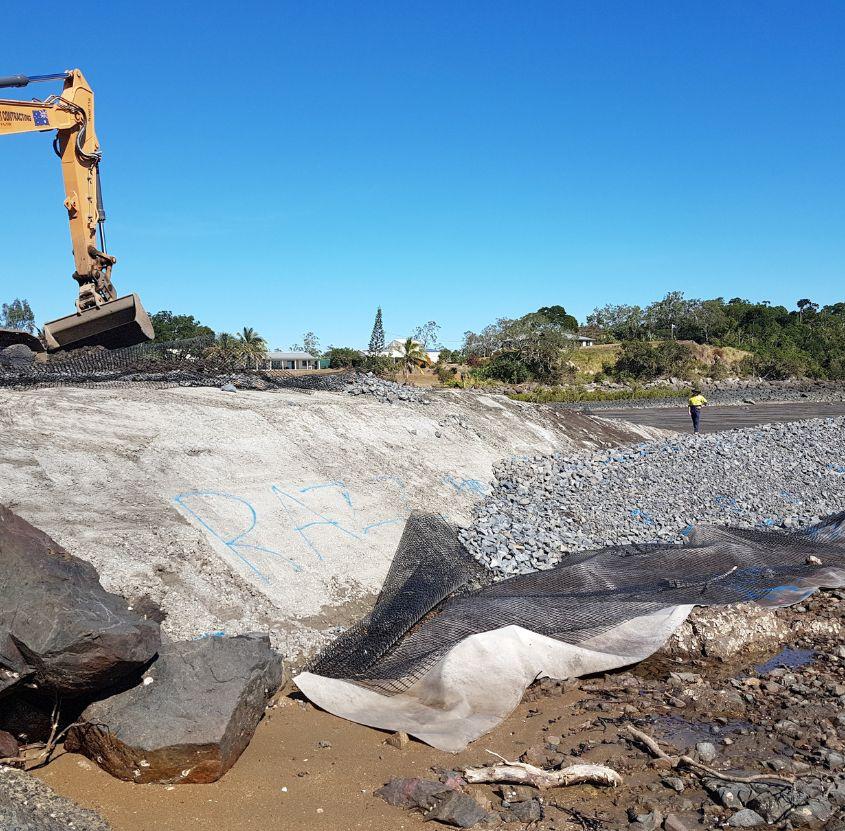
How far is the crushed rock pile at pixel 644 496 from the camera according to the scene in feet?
31.8

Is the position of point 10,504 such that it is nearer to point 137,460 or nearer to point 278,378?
point 137,460

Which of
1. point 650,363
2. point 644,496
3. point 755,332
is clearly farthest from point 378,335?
point 644,496

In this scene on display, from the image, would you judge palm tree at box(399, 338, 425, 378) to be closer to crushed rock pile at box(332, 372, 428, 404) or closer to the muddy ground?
crushed rock pile at box(332, 372, 428, 404)

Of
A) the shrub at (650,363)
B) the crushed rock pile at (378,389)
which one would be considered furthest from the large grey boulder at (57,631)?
the shrub at (650,363)

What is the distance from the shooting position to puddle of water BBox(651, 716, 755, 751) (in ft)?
16.6

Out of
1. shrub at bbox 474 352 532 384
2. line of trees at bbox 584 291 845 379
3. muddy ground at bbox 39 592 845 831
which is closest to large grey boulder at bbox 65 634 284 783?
muddy ground at bbox 39 592 845 831

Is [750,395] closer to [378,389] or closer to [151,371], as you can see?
[378,389]

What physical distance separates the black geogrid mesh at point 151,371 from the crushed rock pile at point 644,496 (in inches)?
180

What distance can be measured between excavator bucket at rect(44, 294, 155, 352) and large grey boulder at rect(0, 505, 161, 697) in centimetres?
824

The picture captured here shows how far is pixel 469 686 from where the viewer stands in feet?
17.9

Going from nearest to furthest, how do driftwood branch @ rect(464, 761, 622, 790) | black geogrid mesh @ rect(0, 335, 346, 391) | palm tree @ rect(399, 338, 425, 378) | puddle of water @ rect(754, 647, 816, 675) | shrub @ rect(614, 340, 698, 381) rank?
driftwood branch @ rect(464, 761, 622, 790) < puddle of water @ rect(754, 647, 816, 675) < black geogrid mesh @ rect(0, 335, 346, 391) < palm tree @ rect(399, 338, 425, 378) < shrub @ rect(614, 340, 698, 381)

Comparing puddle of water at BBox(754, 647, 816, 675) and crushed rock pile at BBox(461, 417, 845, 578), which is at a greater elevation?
crushed rock pile at BBox(461, 417, 845, 578)

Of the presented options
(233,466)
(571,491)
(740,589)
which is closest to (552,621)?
(740,589)

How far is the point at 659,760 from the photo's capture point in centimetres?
464
